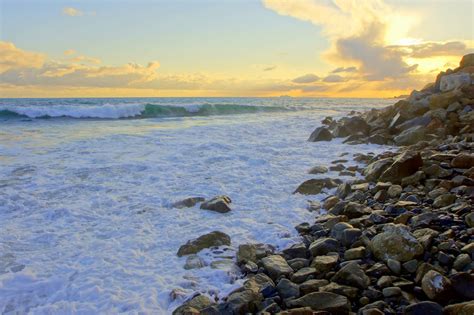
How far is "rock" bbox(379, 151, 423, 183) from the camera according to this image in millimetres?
6512

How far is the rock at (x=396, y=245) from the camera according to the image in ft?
12.8

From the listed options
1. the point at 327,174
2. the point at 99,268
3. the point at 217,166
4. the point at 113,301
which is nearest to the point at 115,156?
the point at 217,166

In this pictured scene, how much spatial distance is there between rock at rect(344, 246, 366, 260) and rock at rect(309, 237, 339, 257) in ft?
0.71

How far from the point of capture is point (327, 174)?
8.39 m

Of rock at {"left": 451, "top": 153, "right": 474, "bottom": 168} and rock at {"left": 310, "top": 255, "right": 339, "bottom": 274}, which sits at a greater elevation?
rock at {"left": 451, "top": 153, "right": 474, "bottom": 168}

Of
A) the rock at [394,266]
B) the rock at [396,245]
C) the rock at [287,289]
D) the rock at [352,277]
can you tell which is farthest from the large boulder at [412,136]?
the rock at [287,289]

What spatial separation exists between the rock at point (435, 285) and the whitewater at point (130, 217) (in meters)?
1.78

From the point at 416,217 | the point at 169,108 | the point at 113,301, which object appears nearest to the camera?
the point at 113,301

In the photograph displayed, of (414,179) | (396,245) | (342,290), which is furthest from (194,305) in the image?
(414,179)

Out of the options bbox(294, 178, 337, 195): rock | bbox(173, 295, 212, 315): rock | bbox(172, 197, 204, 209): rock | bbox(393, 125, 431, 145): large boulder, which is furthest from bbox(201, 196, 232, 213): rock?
bbox(393, 125, 431, 145): large boulder

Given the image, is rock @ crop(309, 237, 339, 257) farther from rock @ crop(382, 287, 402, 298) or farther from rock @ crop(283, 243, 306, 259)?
rock @ crop(382, 287, 402, 298)

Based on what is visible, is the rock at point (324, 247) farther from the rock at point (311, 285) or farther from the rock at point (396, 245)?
the rock at point (311, 285)

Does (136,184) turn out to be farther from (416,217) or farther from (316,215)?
(416,217)

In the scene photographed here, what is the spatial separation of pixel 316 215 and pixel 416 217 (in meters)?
1.56
